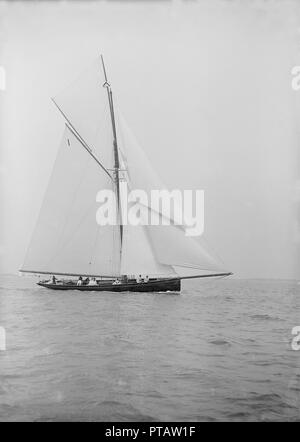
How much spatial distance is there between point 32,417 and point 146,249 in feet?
43.3

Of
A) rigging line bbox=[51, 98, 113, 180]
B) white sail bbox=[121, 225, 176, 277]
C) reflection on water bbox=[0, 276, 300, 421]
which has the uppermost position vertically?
rigging line bbox=[51, 98, 113, 180]

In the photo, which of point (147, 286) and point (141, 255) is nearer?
point (141, 255)

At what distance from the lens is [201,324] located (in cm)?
845

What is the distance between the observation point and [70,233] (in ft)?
53.9

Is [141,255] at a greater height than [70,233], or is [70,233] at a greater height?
[70,233]

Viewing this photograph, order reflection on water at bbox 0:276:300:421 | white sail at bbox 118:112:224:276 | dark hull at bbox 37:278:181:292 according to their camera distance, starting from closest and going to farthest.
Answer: reflection on water at bbox 0:276:300:421 < white sail at bbox 118:112:224:276 < dark hull at bbox 37:278:181:292

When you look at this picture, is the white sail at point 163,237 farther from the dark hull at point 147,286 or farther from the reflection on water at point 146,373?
the reflection on water at point 146,373

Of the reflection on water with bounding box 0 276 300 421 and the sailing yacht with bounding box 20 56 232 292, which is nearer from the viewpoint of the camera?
the reflection on water with bounding box 0 276 300 421

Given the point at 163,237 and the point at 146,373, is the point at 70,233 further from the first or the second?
the point at 146,373

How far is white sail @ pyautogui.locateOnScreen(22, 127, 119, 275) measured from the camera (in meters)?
16.5

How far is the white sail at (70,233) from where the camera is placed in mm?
16484

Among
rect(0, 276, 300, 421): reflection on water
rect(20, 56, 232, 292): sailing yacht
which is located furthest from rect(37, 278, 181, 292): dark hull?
rect(0, 276, 300, 421): reflection on water

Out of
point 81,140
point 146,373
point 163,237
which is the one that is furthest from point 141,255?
point 146,373

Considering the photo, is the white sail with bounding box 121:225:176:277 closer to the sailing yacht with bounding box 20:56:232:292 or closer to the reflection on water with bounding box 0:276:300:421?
the sailing yacht with bounding box 20:56:232:292
